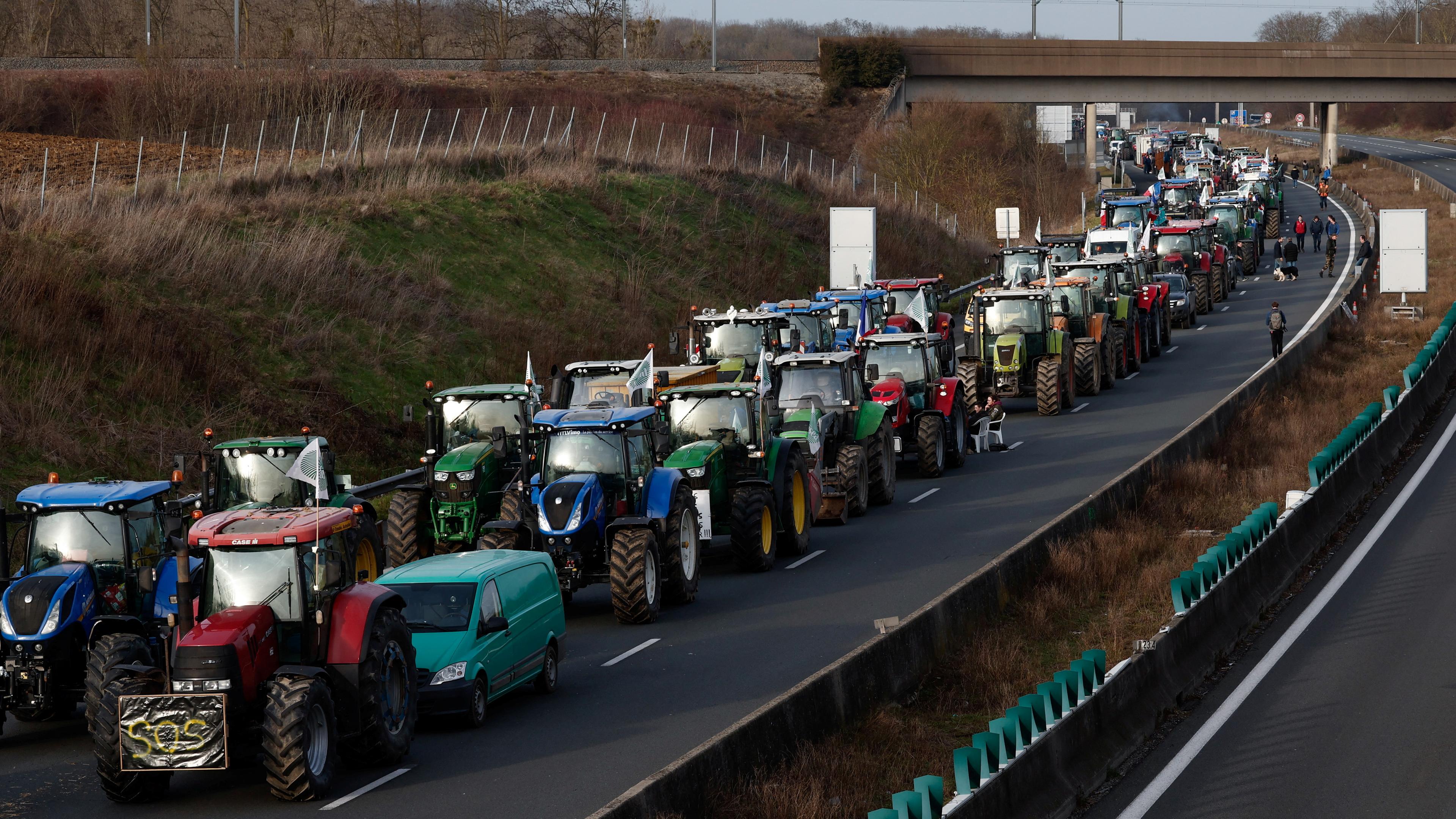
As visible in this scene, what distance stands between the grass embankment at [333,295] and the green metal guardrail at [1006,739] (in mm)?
16922

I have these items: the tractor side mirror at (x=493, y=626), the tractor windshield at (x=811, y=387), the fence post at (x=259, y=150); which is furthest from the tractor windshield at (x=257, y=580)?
the fence post at (x=259, y=150)

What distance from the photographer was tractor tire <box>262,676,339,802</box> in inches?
451

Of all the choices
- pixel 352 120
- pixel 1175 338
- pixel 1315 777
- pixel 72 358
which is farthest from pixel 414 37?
pixel 1315 777

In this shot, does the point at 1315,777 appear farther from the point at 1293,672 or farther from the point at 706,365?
the point at 706,365

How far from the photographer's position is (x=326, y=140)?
42.2m

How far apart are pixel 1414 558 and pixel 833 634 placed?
8.12 meters

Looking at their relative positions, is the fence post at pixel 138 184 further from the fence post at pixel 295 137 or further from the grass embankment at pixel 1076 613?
the grass embankment at pixel 1076 613

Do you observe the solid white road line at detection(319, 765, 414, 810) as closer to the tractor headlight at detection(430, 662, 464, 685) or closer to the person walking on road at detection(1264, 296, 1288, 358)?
the tractor headlight at detection(430, 662, 464, 685)

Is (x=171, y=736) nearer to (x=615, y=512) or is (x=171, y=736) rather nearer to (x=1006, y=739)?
(x=1006, y=739)

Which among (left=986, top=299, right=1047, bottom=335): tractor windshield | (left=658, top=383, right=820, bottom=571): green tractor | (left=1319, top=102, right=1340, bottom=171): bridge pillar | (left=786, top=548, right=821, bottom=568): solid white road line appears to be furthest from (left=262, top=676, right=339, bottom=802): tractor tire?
(left=1319, top=102, right=1340, bottom=171): bridge pillar

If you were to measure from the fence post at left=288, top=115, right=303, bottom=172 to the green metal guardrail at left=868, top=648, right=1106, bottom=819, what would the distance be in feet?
110

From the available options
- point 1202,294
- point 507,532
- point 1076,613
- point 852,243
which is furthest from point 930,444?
point 1202,294

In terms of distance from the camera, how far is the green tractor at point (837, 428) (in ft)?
75.0

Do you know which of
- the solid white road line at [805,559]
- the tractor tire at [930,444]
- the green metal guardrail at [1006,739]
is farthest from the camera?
the tractor tire at [930,444]
